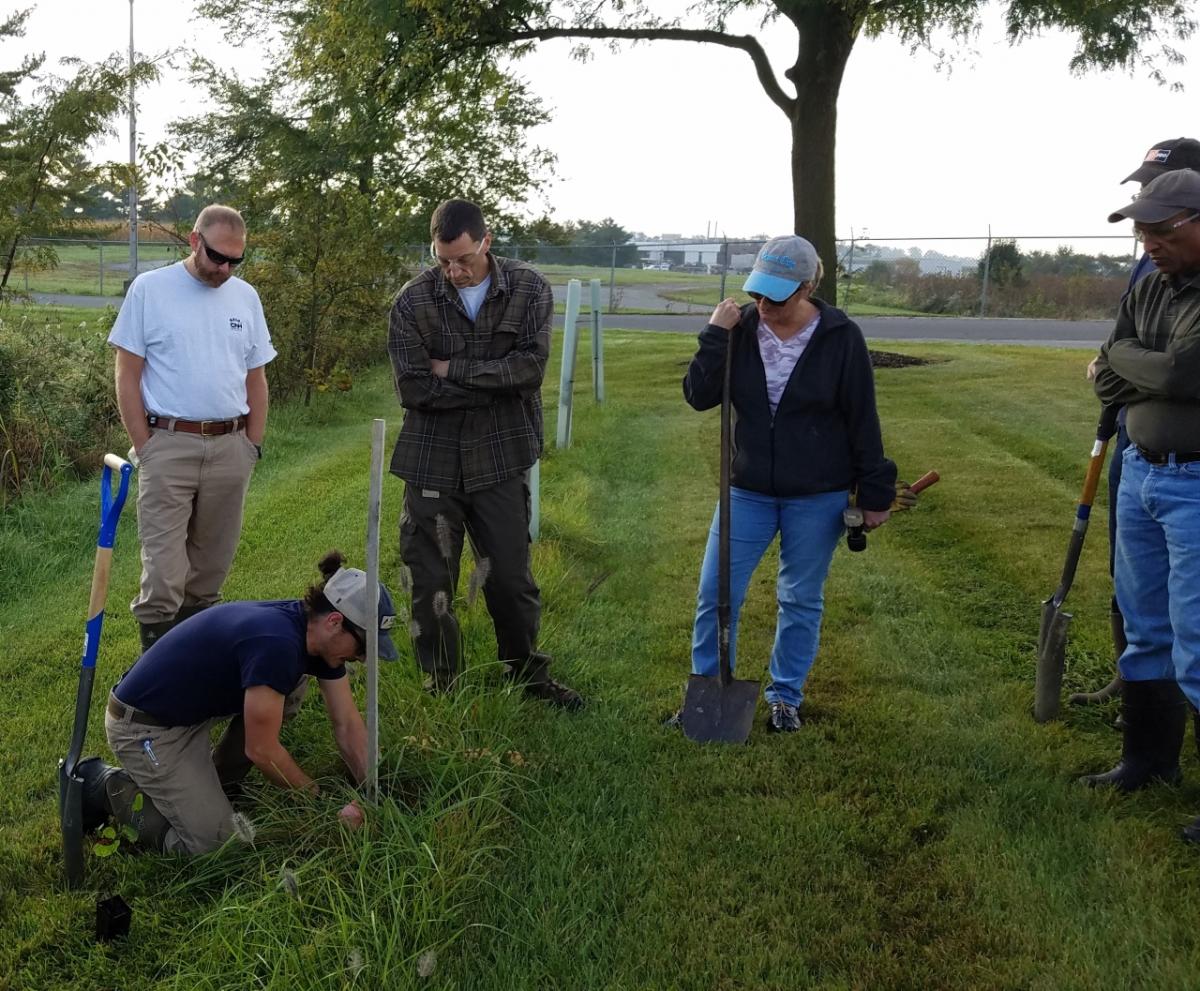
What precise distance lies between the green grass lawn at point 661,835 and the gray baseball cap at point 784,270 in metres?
1.67

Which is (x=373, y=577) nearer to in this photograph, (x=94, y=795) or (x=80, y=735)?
(x=80, y=735)

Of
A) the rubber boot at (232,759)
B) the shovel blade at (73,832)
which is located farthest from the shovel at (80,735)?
the rubber boot at (232,759)

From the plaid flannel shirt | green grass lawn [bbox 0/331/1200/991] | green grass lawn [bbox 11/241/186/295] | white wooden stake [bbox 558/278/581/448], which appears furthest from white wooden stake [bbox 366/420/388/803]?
green grass lawn [bbox 11/241/186/295]

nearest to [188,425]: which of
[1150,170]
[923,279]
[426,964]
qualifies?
[426,964]

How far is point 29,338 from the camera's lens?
9.91m

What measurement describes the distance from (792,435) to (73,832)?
2691 mm

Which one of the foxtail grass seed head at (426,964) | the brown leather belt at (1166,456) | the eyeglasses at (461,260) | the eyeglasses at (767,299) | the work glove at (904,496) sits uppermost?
the eyeglasses at (461,260)

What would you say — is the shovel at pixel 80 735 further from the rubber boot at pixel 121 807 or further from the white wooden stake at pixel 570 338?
the white wooden stake at pixel 570 338

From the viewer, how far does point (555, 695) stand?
4547 millimetres

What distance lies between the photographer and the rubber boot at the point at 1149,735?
3766mm

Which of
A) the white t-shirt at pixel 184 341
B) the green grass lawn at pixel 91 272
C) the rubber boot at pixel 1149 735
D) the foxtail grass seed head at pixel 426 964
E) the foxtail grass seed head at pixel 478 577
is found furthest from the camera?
the green grass lawn at pixel 91 272

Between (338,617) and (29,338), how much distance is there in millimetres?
8088

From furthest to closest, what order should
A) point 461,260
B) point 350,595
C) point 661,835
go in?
point 461,260, point 661,835, point 350,595

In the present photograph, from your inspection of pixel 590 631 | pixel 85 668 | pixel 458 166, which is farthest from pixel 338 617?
pixel 458 166
